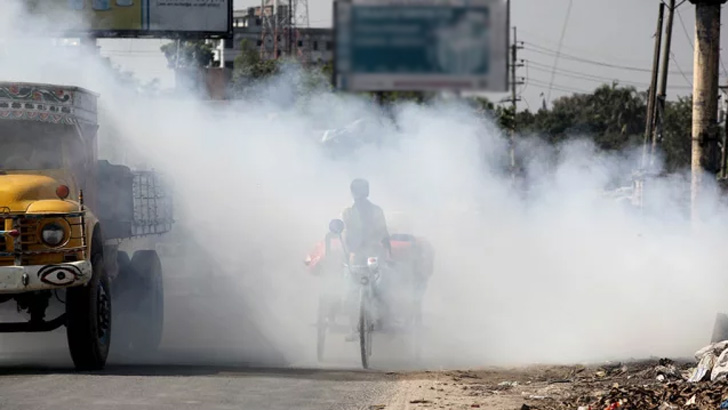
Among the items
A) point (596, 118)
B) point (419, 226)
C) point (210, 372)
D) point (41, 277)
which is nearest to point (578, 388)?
point (210, 372)

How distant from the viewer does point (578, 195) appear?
26.2 meters

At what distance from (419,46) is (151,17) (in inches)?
1088

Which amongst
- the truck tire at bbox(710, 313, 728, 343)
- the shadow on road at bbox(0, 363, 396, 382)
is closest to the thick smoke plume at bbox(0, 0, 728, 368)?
the truck tire at bbox(710, 313, 728, 343)

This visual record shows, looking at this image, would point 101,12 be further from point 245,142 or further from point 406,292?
point 406,292

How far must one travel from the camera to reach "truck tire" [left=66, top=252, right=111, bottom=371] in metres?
13.8

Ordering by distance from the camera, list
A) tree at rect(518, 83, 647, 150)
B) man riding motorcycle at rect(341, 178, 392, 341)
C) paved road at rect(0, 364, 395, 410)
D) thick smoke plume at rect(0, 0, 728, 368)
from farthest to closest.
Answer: tree at rect(518, 83, 647, 150) → thick smoke plume at rect(0, 0, 728, 368) → man riding motorcycle at rect(341, 178, 392, 341) → paved road at rect(0, 364, 395, 410)

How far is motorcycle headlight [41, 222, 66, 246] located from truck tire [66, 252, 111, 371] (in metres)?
0.67

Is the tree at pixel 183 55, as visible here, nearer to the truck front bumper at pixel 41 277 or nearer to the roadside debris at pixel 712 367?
the truck front bumper at pixel 41 277

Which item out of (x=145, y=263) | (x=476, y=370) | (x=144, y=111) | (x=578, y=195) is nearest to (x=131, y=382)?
(x=476, y=370)

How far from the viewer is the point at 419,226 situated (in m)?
24.2

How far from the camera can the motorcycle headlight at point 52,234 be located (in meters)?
13.4

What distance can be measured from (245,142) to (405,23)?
16.5 meters

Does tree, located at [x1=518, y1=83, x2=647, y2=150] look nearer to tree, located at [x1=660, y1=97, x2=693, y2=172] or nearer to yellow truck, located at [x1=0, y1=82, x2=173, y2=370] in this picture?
tree, located at [x1=660, y1=97, x2=693, y2=172]

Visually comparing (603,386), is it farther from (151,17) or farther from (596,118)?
(596,118)
